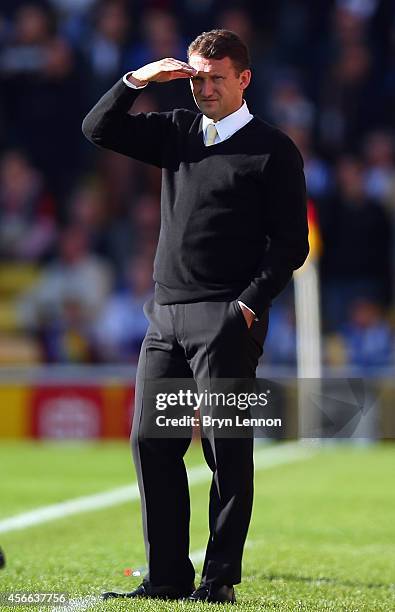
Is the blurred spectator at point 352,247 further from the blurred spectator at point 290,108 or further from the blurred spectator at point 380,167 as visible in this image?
the blurred spectator at point 290,108

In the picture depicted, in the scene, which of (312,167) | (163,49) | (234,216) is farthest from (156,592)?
(163,49)

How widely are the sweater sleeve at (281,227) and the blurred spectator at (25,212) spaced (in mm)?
11806

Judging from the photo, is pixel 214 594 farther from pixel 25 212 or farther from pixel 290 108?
pixel 25 212

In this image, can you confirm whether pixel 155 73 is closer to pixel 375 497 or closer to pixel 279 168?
pixel 279 168

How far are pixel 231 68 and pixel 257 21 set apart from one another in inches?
492

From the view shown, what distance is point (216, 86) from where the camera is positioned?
526cm

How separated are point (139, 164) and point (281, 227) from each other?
11.6 metres

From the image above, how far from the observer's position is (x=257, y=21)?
17.5 meters

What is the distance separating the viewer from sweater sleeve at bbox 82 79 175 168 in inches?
209

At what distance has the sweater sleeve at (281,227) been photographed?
5.21 m

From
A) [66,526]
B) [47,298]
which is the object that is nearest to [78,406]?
[47,298]

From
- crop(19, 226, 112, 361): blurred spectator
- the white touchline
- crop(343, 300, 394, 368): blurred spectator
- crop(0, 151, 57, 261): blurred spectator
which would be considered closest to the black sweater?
the white touchline

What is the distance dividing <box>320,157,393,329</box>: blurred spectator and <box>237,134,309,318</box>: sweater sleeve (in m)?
9.93

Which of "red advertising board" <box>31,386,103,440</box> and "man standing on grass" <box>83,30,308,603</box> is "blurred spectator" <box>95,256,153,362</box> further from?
"man standing on grass" <box>83,30,308,603</box>
